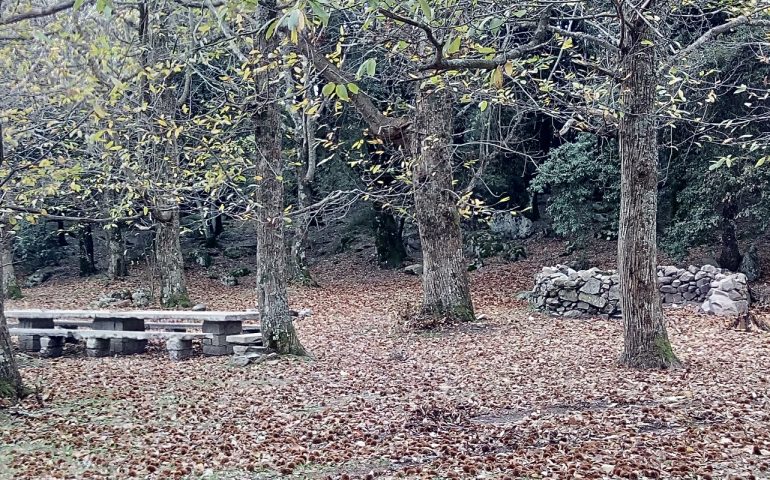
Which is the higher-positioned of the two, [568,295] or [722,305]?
[568,295]

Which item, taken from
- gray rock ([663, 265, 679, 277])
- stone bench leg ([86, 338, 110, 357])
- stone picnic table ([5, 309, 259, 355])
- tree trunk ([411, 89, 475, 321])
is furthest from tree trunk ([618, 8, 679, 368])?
stone bench leg ([86, 338, 110, 357])

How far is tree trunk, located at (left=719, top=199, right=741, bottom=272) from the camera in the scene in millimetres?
16438

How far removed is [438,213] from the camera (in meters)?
11.6

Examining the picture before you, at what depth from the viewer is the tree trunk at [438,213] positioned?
11523mm

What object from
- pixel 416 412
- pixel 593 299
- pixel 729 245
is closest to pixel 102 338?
pixel 416 412

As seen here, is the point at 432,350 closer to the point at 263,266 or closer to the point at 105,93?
the point at 263,266

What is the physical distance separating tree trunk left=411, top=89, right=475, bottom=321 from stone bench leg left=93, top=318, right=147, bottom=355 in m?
4.82

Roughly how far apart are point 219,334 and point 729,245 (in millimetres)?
12866

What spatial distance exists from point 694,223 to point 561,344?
806 centimetres

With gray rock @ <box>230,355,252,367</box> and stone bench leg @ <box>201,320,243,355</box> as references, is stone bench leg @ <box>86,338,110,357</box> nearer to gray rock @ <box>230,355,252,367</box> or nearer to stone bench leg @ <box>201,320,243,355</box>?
stone bench leg @ <box>201,320,243,355</box>

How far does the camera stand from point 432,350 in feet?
33.6

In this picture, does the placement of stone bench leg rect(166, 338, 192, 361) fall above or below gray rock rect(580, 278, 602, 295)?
below

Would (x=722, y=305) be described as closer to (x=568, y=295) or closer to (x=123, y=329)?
(x=568, y=295)

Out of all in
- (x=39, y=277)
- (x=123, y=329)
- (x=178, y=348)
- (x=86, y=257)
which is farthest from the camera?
(x=86, y=257)
